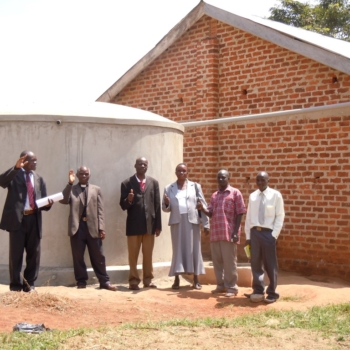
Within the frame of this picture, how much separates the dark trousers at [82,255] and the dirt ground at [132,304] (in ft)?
0.67

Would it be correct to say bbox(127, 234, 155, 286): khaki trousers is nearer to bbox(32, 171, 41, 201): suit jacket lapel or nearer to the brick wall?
bbox(32, 171, 41, 201): suit jacket lapel

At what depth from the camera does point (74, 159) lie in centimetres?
948

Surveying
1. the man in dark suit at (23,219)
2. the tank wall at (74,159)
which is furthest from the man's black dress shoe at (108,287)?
the man in dark suit at (23,219)

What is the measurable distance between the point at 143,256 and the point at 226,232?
1.27 meters

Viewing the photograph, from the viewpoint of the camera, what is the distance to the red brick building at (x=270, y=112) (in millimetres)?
10266

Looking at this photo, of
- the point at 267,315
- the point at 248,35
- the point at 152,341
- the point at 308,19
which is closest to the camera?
the point at 152,341

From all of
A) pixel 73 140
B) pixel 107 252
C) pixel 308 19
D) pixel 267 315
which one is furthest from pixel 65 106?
pixel 308 19

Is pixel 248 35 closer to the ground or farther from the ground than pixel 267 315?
farther from the ground

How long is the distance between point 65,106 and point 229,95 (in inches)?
128

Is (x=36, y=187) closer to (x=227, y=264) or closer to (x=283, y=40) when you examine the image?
(x=227, y=264)

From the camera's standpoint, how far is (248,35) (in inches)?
457

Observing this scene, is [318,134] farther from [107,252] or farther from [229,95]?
[107,252]

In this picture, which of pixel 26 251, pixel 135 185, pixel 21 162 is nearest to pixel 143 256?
pixel 135 185

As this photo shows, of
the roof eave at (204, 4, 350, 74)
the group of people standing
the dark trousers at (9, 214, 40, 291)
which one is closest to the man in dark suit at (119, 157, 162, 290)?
the group of people standing
